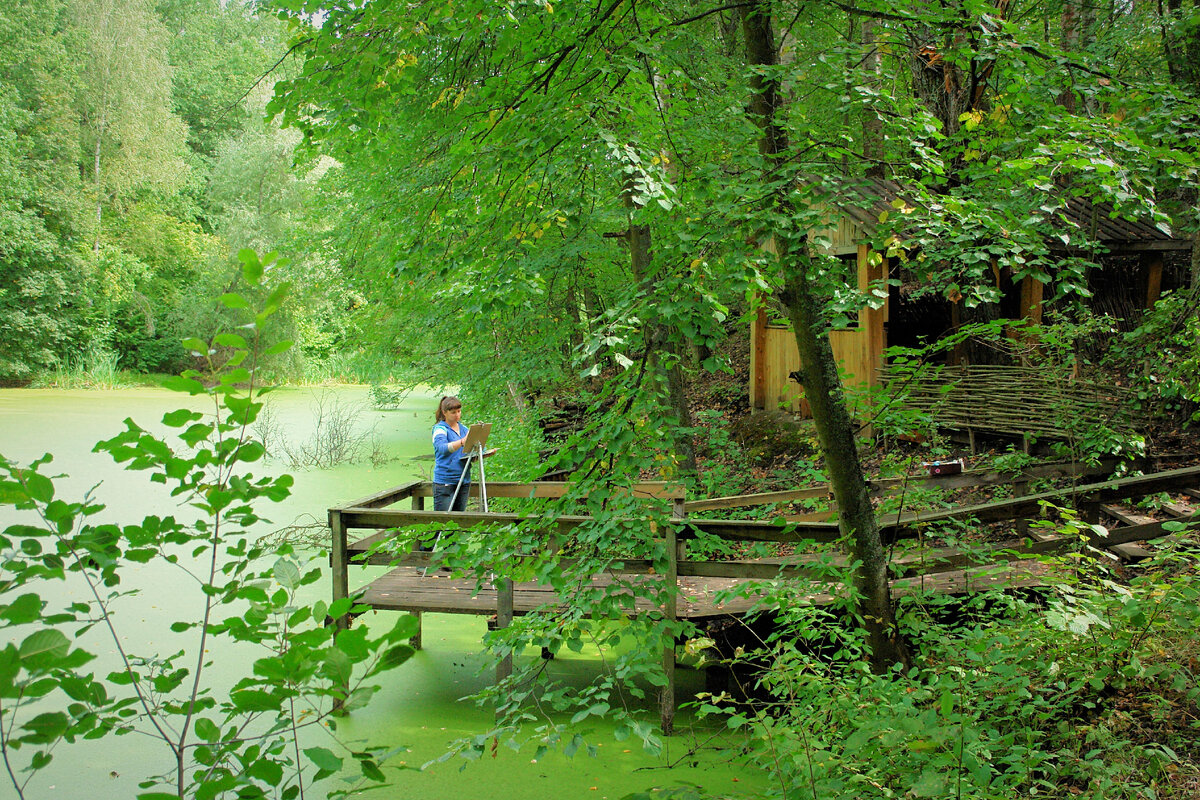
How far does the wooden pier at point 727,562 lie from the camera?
421cm

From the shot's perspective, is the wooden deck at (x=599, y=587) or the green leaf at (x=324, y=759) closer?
the green leaf at (x=324, y=759)

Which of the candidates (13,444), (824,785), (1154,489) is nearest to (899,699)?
(824,785)

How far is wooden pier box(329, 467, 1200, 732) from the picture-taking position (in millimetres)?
4207

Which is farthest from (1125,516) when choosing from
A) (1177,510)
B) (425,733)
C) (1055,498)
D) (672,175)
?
(425,733)

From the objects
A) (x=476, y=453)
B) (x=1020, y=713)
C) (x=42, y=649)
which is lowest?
(x=1020, y=713)

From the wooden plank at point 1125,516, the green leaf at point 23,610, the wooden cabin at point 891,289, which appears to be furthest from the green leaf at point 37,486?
the wooden cabin at point 891,289

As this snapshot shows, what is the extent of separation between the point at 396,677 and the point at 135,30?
2899 cm

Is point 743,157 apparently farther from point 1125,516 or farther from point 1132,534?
point 1125,516

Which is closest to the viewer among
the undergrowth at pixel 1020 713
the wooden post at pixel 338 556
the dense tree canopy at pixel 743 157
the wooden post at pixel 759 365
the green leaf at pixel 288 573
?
the green leaf at pixel 288 573

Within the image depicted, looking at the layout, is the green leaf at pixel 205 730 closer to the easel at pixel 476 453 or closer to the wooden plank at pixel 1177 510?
the easel at pixel 476 453

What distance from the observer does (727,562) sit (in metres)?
4.69

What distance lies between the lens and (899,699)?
3.13 metres

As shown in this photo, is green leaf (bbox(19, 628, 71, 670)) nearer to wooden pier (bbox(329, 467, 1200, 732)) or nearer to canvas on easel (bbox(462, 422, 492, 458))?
wooden pier (bbox(329, 467, 1200, 732))

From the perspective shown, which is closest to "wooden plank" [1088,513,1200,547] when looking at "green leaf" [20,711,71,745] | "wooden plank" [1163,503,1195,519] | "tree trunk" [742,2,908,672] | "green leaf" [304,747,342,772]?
"wooden plank" [1163,503,1195,519]
